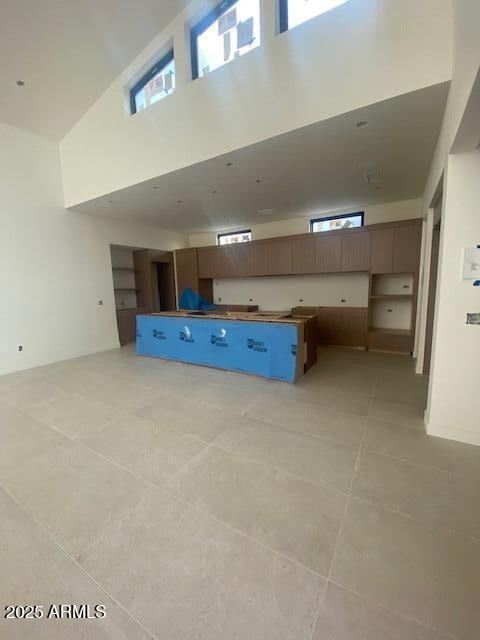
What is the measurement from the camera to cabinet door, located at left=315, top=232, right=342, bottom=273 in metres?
5.43

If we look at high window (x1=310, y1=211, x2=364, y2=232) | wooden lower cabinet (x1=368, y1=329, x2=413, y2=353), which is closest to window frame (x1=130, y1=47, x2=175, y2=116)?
high window (x1=310, y1=211, x2=364, y2=232)

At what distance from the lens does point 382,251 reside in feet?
16.4

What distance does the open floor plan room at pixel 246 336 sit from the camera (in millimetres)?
1275

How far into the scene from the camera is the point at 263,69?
2.86m

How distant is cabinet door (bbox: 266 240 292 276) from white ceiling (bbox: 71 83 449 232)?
2.29ft

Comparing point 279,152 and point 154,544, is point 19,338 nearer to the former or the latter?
point 154,544

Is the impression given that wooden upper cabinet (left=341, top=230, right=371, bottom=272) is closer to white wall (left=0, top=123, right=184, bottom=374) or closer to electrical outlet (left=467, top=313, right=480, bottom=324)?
electrical outlet (left=467, top=313, right=480, bottom=324)

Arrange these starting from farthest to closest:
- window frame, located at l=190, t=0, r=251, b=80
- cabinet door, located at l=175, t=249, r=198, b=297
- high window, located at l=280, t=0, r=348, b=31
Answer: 1. cabinet door, located at l=175, t=249, r=198, b=297
2. window frame, located at l=190, t=0, r=251, b=80
3. high window, located at l=280, t=0, r=348, b=31

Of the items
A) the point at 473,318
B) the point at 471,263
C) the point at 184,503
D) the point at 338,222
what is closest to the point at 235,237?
the point at 338,222

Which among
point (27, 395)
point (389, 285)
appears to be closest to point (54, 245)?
point (27, 395)

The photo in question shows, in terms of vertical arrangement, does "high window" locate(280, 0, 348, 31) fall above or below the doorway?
above

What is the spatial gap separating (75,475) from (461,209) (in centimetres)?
375

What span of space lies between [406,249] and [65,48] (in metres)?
6.02

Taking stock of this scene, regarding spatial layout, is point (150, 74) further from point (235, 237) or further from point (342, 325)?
point (342, 325)
